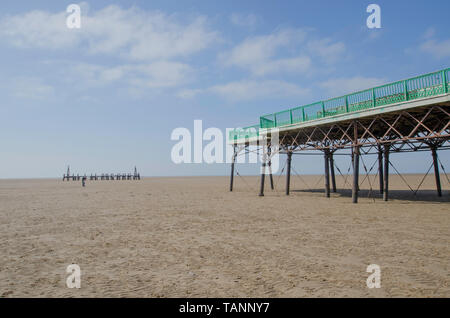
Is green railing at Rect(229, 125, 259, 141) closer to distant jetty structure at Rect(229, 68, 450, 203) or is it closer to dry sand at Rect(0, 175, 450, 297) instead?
distant jetty structure at Rect(229, 68, 450, 203)

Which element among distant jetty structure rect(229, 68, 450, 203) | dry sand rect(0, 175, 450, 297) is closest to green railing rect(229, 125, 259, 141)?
distant jetty structure rect(229, 68, 450, 203)

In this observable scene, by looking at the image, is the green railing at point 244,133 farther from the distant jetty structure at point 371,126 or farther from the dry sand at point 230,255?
the dry sand at point 230,255

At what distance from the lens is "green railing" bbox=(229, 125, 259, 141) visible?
2517 centimetres

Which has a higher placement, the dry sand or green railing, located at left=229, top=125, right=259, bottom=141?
green railing, located at left=229, top=125, right=259, bottom=141

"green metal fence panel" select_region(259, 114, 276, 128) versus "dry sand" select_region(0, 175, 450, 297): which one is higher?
"green metal fence panel" select_region(259, 114, 276, 128)

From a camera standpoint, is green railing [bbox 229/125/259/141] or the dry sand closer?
the dry sand

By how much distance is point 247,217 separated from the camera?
518 inches

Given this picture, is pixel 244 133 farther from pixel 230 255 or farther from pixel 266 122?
pixel 230 255

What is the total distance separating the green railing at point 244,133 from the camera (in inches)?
991

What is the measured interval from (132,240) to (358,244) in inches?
269

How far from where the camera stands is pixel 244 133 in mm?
26547

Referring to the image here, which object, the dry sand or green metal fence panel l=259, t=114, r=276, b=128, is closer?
the dry sand

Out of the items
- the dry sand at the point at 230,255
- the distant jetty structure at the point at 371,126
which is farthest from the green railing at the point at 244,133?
the dry sand at the point at 230,255
